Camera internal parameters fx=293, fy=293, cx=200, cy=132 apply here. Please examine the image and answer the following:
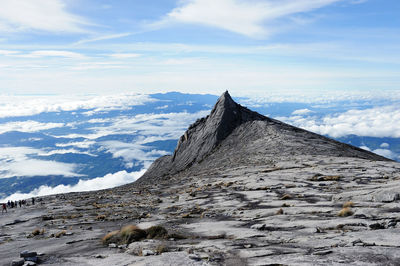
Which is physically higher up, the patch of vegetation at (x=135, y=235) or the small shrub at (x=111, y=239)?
the patch of vegetation at (x=135, y=235)

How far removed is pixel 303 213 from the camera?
18.1 metres

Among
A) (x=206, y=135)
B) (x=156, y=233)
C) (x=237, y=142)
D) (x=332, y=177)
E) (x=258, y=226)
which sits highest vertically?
(x=206, y=135)

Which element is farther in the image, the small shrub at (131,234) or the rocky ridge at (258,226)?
the small shrub at (131,234)

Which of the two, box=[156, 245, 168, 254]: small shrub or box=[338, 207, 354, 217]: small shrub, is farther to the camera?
box=[338, 207, 354, 217]: small shrub

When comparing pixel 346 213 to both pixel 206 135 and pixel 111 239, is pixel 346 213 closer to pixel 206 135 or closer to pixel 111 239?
pixel 111 239

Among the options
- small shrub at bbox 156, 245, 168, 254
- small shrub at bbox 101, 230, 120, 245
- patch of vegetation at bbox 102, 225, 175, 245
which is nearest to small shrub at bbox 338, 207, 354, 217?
patch of vegetation at bbox 102, 225, 175, 245

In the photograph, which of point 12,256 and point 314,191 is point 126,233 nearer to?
point 12,256

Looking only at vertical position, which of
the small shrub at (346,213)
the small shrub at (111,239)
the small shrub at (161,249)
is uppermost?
the small shrub at (346,213)

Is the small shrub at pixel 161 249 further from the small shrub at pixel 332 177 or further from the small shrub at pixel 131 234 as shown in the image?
the small shrub at pixel 332 177

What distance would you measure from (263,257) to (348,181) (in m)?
22.0

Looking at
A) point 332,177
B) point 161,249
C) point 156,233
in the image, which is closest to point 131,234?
point 156,233

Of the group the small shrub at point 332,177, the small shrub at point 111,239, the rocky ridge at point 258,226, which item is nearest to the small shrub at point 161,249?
the rocky ridge at point 258,226

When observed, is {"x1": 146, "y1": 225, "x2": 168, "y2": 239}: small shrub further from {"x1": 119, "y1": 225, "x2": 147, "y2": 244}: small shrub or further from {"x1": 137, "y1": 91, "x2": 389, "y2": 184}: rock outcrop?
{"x1": 137, "y1": 91, "x2": 389, "y2": 184}: rock outcrop

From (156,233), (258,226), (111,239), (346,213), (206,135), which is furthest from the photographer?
(206,135)
